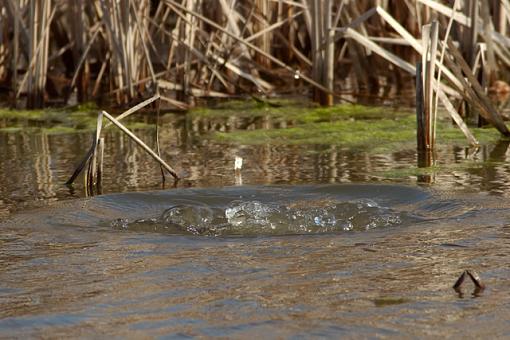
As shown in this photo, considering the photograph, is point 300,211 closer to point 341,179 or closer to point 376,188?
point 376,188

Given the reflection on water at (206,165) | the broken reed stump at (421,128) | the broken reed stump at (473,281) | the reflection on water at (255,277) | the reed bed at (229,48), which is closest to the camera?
the reflection on water at (255,277)

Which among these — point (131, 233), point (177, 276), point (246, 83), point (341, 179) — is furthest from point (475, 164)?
point (246, 83)

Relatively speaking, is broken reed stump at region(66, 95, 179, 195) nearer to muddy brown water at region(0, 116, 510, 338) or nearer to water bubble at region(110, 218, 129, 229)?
muddy brown water at region(0, 116, 510, 338)

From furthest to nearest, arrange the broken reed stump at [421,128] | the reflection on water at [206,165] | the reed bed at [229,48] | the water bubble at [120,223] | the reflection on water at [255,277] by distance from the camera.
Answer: the reed bed at [229,48]
the broken reed stump at [421,128]
the reflection on water at [206,165]
the water bubble at [120,223]
the reflection on water at [255,277]

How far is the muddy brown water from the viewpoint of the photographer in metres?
3.16

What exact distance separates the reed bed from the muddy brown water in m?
1.56

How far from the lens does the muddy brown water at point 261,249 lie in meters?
3.16

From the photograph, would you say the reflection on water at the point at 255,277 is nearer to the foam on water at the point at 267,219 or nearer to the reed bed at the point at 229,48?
the foam on water at the point at 267,219

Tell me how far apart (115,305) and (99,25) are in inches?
228

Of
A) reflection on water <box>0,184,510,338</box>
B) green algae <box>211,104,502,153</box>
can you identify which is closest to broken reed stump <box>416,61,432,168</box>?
green algae <box>211,104,502,153</box>

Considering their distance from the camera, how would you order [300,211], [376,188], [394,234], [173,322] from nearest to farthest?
[173,322], [394,234], [300,211], [376,188]

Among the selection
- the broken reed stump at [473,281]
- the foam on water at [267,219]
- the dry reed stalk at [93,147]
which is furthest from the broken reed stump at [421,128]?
the broken reed stump at [473,281]

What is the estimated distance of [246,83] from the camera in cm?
1020

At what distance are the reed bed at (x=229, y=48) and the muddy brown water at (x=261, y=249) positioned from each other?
5.13 feet
